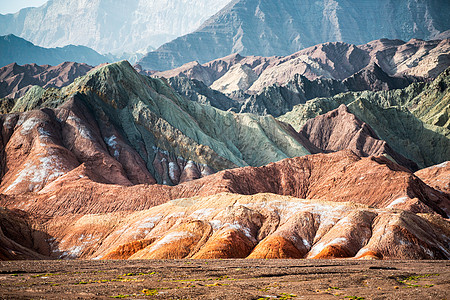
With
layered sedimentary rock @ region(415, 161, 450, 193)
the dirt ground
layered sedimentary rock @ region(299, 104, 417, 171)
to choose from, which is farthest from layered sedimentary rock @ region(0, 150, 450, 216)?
layered sedimentary rock @ region(299, 104, 417, 171)

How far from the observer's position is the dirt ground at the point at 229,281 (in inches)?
1277

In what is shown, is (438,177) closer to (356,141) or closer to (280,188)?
(280,188)

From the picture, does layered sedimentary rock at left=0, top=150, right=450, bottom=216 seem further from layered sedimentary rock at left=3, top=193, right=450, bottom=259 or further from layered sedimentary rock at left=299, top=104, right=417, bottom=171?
layered sedimentary rock at left=299, top=104, right=417, bottom=171

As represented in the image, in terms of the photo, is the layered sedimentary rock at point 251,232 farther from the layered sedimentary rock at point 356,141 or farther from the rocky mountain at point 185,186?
the layered sedimentary rock at point 356,141

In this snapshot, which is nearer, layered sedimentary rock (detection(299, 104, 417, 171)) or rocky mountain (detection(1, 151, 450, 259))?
rocky mountain (detection(1, 151, 450, 259))

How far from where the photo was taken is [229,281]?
39.4m

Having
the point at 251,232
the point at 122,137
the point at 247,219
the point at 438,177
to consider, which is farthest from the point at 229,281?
the point at 122,137

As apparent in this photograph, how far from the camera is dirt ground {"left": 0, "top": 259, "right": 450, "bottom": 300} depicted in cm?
3244

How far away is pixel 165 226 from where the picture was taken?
78.9 m

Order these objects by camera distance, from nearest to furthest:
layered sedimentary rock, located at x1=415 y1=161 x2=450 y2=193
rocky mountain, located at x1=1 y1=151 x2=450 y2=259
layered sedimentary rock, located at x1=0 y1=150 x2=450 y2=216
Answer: rocky mountain, located at x1=1 y1=151 x2=450 y2=259 < layered sedimentary rock, located at x1=0 y1=150 x2=450 y2=216 < layered sedimentary rock, located at x1=415 y1=161 x2=450 y2=193

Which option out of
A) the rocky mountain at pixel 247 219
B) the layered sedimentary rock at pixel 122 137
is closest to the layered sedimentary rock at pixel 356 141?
the layered sedimentary rock at pixel 122 137

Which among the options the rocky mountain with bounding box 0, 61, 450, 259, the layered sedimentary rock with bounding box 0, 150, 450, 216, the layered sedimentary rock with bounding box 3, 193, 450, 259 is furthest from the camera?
the layered sedimentary rock with bounding box 0, 150, 450, 216

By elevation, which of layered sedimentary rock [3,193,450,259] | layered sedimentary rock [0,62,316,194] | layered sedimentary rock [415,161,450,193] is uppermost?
layered sedimentary rock [0,62,316,194]

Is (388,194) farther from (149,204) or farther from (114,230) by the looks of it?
(114,230)
